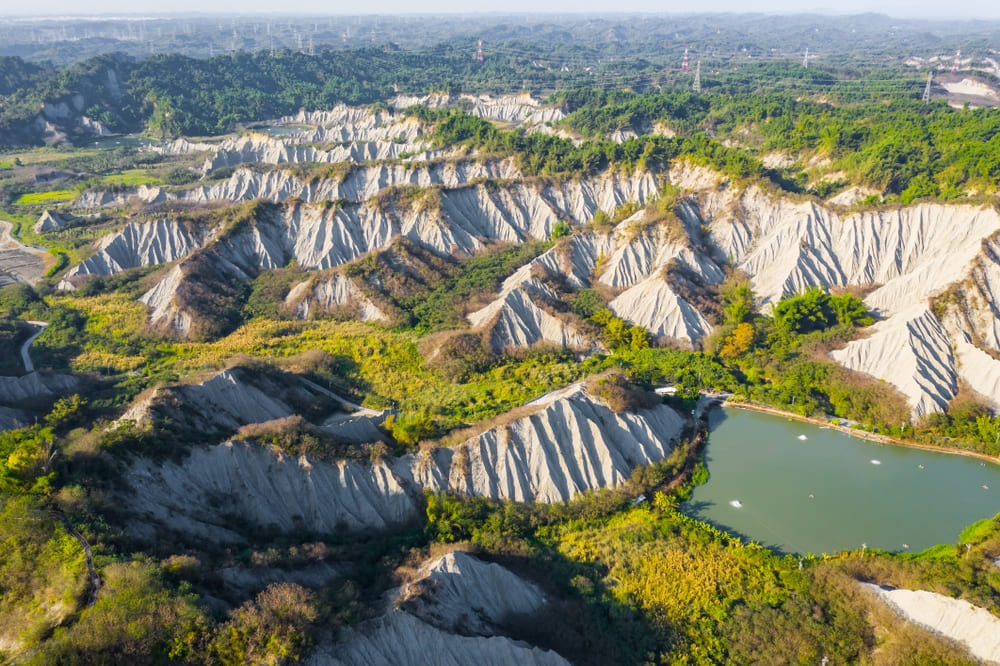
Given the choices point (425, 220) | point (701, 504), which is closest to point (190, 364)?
point (425, 220)

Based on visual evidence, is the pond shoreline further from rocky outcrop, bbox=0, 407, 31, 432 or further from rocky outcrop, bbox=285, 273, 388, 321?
rocky outcrop, bbox=0, 407, 31, 432

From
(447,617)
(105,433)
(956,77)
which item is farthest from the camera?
(956,77)

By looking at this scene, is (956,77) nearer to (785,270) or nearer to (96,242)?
(785,270)

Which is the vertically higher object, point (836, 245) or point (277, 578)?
point (836, 245)

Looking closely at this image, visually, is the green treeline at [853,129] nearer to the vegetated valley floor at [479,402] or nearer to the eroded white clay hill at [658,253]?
the vegetated valley floor at [479,402]

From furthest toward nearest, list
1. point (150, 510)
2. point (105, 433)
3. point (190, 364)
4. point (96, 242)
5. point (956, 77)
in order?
1. point (956, 77)
2. point (96, 242)
3. point (190, 364)
4. point (105, 433)
5. point (150, 510)

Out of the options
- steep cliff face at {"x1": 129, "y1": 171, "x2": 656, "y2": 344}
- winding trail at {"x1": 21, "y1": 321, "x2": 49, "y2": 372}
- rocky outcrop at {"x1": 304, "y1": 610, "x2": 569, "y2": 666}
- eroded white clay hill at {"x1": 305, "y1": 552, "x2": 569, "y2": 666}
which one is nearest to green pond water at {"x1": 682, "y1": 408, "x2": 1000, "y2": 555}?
eroded white clay hill at {"x1": 305, "y1": 552, "x2": 569, "y2": 666}
